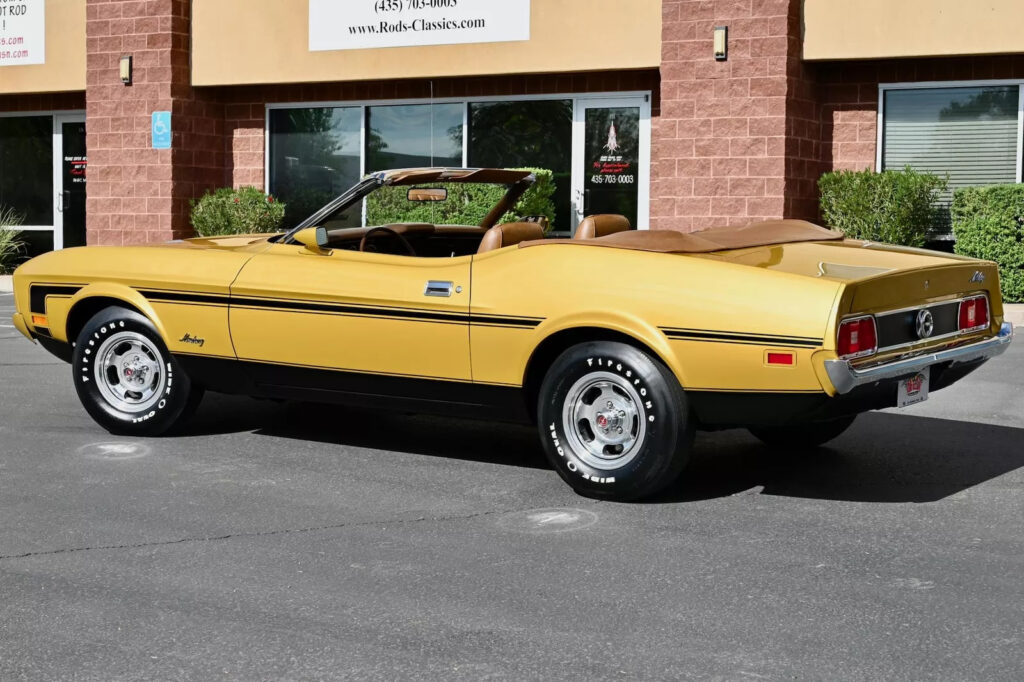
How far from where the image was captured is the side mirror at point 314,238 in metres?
6.93

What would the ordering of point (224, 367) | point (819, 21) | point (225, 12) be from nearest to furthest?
point (224, 367) → point (819, 21) → point (225, 12)

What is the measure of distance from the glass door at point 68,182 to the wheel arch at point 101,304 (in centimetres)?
1456

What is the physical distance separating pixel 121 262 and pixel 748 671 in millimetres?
4711

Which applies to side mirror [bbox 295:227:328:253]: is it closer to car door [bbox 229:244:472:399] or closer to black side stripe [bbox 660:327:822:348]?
car door [bbox 229:244:472:399]

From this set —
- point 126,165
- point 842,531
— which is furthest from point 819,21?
point 842,531

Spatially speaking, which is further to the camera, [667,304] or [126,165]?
[126,165]

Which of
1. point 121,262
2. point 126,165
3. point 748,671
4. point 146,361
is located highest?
point 126,165

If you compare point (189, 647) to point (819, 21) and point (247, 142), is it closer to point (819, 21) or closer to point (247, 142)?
point (819, 21)

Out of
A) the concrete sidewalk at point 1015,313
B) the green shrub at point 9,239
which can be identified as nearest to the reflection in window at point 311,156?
the green shrub at point 9,239

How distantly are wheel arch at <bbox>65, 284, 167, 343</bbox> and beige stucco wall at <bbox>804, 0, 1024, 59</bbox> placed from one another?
10395 mm

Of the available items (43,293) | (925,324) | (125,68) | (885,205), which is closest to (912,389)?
(925,324)

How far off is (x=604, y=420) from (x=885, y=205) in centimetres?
1044

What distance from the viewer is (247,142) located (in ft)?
65.6

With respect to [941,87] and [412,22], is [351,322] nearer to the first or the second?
[941,87]
